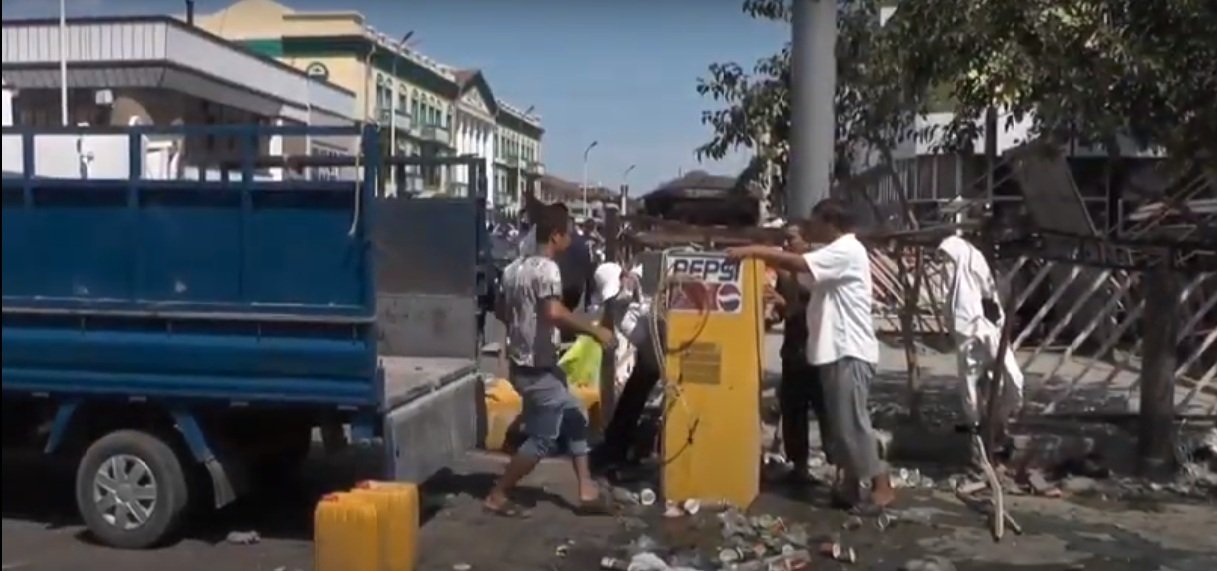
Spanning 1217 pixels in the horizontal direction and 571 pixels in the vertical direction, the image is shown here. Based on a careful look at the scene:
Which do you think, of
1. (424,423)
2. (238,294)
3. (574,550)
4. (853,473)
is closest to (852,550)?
(853,473)

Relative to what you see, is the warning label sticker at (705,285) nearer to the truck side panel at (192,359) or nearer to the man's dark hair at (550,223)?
the man's dark hair at (550,223)

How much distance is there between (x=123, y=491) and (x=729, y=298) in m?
3.53

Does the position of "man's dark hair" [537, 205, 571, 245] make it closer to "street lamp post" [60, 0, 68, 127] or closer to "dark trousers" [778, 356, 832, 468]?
"dark trousers" [778, 356, 832, 468]

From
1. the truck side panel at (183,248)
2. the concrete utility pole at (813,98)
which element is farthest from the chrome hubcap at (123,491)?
the concrete utility pole at (813,98)

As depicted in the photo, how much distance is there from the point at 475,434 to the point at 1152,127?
481 centimetres

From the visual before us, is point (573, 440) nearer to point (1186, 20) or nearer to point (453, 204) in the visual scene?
point (453, 204)

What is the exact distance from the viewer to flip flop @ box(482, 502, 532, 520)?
27.8 feet

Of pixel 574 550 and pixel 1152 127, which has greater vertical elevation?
pixel 1152 127

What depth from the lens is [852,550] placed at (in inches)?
298


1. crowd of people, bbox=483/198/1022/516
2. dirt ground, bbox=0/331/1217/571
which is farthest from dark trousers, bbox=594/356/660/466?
crowd of people, bbox=483/198/1022/516

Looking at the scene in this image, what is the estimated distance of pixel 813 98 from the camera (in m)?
10.4

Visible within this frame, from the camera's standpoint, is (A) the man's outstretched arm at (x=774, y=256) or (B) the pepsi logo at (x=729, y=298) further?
(B) the pepsi logo at (x=729, y=298)

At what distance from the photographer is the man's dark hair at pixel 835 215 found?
8.38 metres

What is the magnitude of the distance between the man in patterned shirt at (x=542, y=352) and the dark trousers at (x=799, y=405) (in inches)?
56.0
